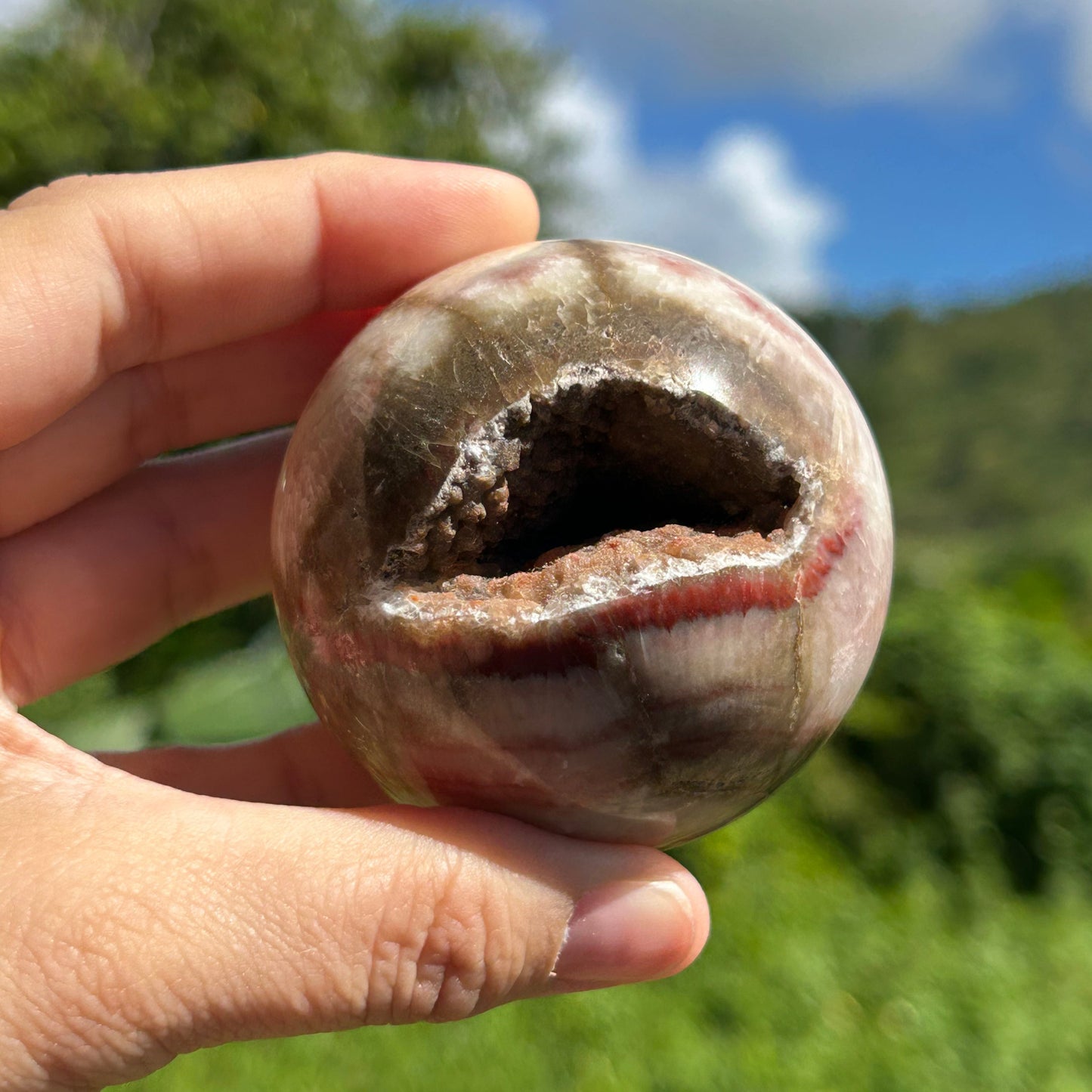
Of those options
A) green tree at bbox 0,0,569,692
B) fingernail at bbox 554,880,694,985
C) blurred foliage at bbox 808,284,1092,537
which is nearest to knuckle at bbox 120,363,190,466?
fingernail at bbox 554,880,694,985

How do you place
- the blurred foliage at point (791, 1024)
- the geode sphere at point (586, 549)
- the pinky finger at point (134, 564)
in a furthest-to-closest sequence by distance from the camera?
the blurred foliage at point (791, 1024), the pinky finger at point (134, 564), the geode sphere at point (586, 549)

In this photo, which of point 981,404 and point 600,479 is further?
point 981,404

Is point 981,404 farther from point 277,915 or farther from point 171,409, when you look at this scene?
point 277,915

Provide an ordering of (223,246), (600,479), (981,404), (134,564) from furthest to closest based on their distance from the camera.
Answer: (981,404) < (134,564) < (223,246) < (600,479)

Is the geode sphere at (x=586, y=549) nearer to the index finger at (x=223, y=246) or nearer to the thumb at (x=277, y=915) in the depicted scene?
the thumb at (x=277, y=915)

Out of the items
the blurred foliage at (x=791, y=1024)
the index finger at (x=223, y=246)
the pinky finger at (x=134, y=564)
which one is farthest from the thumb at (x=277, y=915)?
the blurred foliage at (x=791, y=1024)

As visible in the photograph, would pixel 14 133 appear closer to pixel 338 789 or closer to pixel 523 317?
pixel 338 789

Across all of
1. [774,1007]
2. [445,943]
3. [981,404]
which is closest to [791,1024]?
[774,1007]
